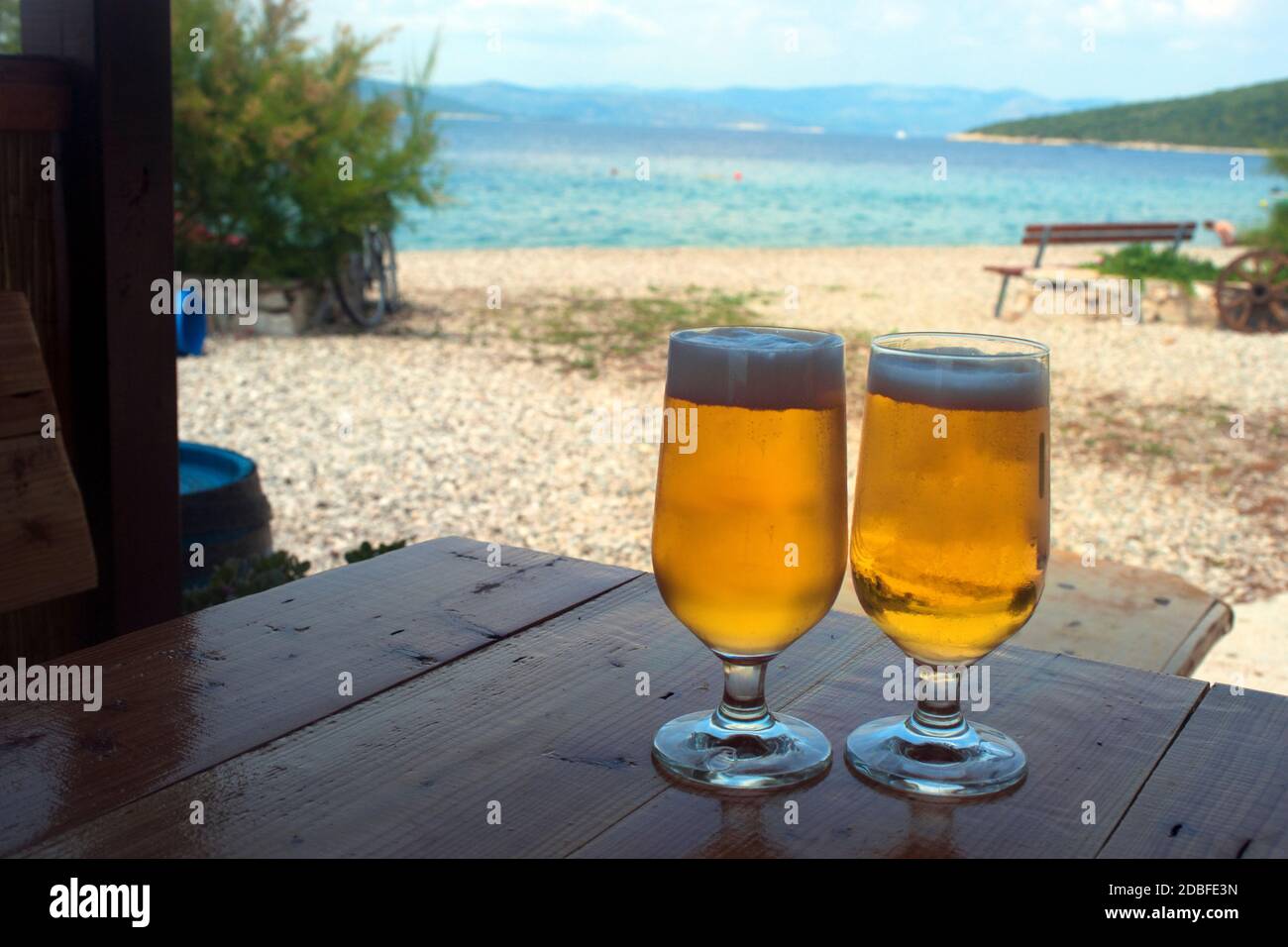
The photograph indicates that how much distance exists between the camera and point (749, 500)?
886 mm

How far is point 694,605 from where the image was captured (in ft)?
3.02

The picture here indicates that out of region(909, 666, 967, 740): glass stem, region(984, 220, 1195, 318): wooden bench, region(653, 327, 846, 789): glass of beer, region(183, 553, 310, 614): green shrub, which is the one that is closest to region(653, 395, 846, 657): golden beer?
region(653, 327, 846, 789): glass of beer

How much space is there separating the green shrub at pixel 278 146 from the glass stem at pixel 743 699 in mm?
8523

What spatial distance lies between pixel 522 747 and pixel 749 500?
28 centimetres

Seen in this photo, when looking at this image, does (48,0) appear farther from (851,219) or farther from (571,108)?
(571,108)

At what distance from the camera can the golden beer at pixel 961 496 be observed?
0.90 meters

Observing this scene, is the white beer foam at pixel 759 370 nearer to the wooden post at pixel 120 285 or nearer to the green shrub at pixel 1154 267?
the wooden post at pixel 120 285

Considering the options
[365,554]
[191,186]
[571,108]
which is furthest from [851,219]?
[571,108]

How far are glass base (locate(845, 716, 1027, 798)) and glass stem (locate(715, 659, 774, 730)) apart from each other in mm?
79

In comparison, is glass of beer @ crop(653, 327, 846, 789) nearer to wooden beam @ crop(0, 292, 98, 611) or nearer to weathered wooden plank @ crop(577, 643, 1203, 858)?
weathered wooden plank @ crop(577, 643, 1203, 858)

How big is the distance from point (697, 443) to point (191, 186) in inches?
361

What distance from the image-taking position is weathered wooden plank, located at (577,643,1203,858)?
86cm

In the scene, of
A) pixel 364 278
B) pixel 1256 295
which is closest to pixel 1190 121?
pixel 1256 295

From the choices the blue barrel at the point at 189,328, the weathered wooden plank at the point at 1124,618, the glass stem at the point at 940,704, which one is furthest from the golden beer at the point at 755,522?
the blue barrel at the point at 189,328
